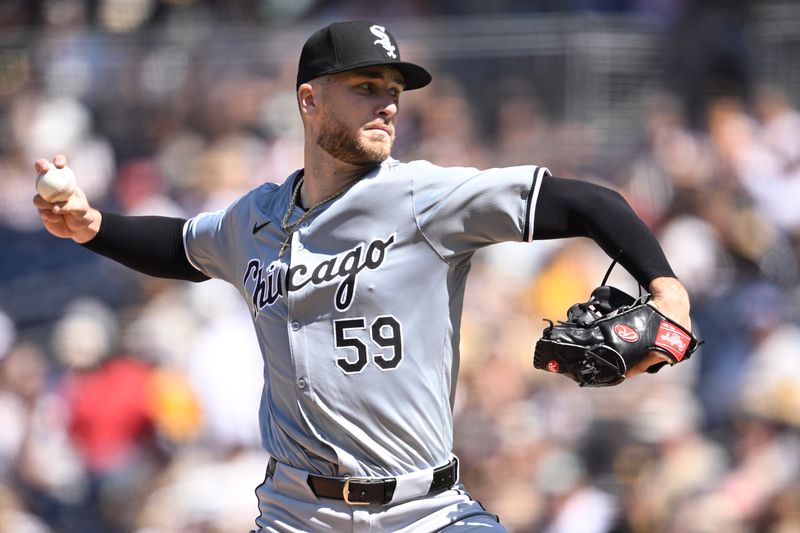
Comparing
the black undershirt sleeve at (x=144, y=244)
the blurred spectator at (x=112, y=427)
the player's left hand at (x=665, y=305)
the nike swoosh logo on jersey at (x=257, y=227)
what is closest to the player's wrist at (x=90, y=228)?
the black undershirt sleeve at (x=144, y=244)

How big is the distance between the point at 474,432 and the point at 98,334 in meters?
2.61

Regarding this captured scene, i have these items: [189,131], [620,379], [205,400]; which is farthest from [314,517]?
[189,131]

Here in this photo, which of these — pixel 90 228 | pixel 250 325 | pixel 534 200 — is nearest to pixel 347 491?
pixel 534 200

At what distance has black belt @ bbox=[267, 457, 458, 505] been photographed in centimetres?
329

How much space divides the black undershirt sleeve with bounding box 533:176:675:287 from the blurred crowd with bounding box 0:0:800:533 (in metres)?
3.69

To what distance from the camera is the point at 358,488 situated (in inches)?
129

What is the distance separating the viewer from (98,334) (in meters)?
7.70

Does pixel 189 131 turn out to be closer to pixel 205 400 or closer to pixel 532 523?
pixel 205 400

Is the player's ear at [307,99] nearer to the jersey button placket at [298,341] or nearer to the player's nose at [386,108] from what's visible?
the player's nose at [386,108]

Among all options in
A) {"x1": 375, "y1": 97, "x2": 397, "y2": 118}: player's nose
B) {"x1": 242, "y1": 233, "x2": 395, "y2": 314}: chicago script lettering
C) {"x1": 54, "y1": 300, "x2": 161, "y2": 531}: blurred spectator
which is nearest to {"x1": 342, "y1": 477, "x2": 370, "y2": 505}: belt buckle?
{"x1": 242, "y1": 233, "x2": 395, "y2": 314}: chicago script lettering

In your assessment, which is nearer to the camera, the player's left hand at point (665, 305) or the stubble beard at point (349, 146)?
the player's left hand at point (665, 305)

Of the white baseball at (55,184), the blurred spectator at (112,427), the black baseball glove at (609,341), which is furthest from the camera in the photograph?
the blurred spectator at (112,427)

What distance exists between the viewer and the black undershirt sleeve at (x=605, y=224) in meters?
3.01

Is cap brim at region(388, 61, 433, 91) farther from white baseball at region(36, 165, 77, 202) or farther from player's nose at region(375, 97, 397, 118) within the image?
white baseball at region(36, 165, 77, 202)
